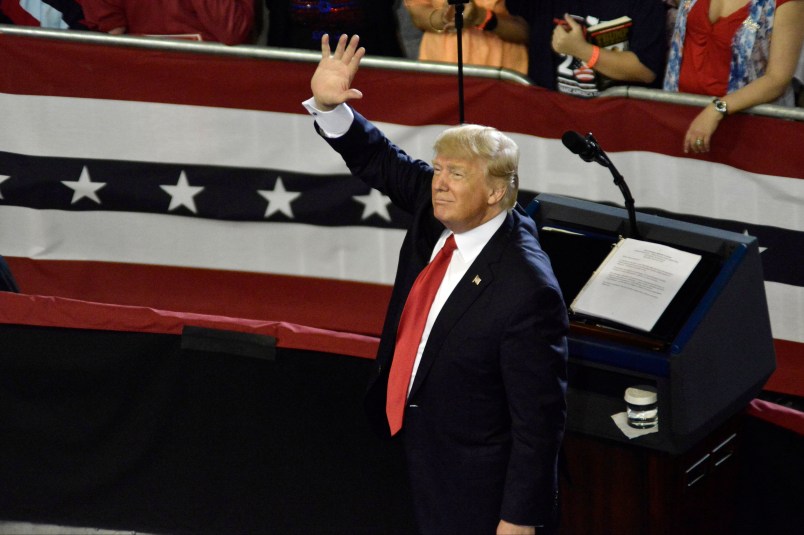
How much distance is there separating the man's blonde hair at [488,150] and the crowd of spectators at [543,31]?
5.00ft

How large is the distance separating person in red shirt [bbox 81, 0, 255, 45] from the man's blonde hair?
255 centimetres

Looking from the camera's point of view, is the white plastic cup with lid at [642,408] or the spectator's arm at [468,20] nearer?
the white plastic cup with lid at [642,408]

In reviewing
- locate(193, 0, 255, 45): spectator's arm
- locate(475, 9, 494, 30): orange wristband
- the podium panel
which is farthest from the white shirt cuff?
locate(193, 0, 255, 45): spectator's arm

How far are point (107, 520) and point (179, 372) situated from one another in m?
0.74

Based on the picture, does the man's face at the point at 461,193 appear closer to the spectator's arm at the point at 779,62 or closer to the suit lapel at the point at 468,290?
the suit lapel at the point at 468,290

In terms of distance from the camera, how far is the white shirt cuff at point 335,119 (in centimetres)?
356

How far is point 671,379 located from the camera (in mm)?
3467

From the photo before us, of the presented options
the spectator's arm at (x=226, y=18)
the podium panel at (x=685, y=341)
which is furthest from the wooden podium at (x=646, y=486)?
the spectator's arm at (x=226, y=18)

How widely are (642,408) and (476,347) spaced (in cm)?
69

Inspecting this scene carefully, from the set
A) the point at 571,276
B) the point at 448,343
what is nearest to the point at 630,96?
the point at 571,276

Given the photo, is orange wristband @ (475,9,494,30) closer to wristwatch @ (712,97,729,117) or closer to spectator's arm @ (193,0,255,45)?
spectator's arm @ (193,0,255,45)

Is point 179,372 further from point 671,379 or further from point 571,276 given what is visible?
point 671,379

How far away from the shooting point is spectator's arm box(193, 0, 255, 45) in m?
5.57

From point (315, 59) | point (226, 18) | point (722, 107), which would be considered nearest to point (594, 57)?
point (722, 107)
